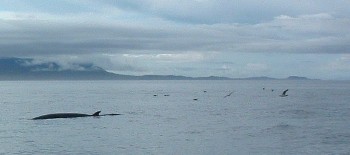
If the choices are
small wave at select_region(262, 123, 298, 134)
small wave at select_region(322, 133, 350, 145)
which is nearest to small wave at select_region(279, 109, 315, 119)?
small wave at select_region(262, 123, 298, 134)

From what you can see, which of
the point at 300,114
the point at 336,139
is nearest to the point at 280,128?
the point at 336,139

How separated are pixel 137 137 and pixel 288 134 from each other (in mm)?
14037

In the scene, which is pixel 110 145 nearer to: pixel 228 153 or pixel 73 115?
pixel 228 153

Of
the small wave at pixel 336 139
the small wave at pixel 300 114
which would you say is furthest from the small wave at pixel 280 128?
the small wave at pixel 300 114

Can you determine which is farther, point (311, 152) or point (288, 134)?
point (288, 134)

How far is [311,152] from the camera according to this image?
131 feet

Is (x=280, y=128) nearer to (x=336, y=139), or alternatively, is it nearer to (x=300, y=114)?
(x=336, y=139)

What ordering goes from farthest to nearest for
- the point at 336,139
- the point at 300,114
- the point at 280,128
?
1. the point at 300,114
2. the point at 280,128
3. the point at 336,139

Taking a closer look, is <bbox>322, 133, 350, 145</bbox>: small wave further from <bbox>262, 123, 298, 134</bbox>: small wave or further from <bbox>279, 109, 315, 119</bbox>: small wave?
<bbox>279, 109, 315, 119</bbox>: small wave

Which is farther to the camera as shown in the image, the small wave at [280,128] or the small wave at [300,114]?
the small wave at [300,114]

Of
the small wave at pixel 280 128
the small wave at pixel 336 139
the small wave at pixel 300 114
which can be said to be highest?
the small wave at pixel 300 114

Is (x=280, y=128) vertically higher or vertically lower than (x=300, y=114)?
lower

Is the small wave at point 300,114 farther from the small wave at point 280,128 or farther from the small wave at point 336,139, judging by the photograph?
the small wave at point 336,139

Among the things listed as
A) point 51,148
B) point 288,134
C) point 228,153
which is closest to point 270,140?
point 288,134
